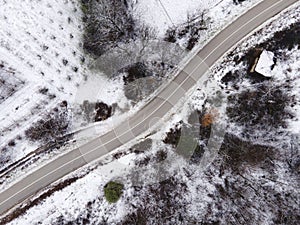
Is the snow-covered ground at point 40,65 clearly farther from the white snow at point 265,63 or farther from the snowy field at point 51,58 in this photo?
the white snow at point 265,63

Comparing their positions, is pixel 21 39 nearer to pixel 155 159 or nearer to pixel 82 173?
pixel 82 173

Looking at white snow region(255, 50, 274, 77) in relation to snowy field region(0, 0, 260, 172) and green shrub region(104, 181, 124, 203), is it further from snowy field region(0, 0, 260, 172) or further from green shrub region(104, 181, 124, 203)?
green shrub region(104, 181, 124, 203)

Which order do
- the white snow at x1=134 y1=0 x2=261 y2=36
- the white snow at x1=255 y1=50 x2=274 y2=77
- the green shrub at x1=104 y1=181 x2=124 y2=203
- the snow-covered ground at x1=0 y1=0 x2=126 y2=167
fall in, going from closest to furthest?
the white snow at x1=255 y1=50 x2=274 y2=77
the snow-covered ground at x1=0 y1=0 x2=126 y2=167
the green shrub at x1=104 y1=181 x2=124 y2=203
the white snow at x1=134 y1=0 x2=261 y2=36

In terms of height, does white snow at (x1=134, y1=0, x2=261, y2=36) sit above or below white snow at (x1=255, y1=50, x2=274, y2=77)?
above

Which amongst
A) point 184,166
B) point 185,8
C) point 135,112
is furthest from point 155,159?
point 185,8

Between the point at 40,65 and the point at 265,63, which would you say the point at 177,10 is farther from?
the point at 40,65

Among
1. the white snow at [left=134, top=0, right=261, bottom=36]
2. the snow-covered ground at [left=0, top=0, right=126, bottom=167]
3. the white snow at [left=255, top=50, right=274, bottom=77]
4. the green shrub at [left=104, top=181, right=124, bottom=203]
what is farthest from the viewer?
the white snow at [left=134, top=0, right=261, bottom=36]

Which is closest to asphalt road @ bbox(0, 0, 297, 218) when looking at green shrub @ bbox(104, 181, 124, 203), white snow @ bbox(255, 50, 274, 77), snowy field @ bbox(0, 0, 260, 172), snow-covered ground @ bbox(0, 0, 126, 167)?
snowy field @ bbox(0, 0, 260, 172)

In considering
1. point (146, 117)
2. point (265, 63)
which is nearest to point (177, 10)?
point (265, 63)
